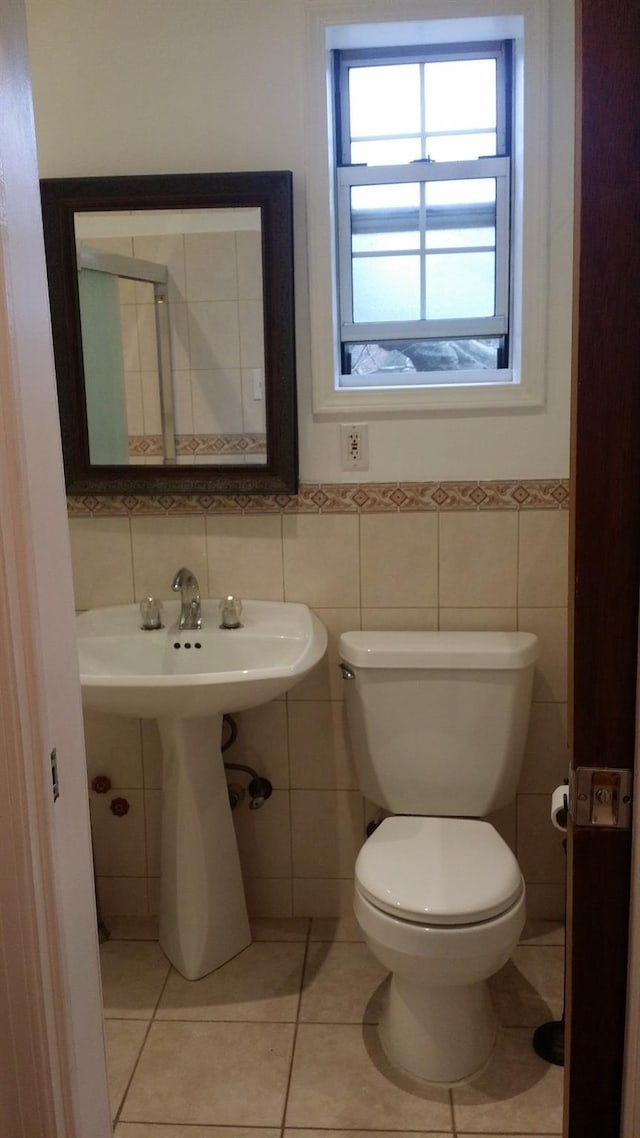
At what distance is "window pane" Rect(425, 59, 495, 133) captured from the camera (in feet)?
6.75

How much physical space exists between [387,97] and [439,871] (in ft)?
6.01

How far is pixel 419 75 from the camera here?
2.07 m

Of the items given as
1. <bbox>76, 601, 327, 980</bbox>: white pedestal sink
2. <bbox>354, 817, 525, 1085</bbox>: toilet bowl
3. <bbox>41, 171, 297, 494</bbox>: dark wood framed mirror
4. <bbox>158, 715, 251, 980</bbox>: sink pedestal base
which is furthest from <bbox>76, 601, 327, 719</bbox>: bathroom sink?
<bbox>354, 817, 525, 1085</bbox>: toilet bowl

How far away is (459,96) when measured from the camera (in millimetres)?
2070

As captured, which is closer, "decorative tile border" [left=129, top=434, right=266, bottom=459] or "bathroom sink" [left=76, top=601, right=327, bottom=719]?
"bathroom sink" [left=76, top=601, right=327, bottom=719]

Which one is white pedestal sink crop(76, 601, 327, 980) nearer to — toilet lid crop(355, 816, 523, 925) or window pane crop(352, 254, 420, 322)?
toilet lid crop(355, 816, 523, 925)

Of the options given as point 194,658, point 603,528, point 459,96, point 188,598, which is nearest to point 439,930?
point 194,658

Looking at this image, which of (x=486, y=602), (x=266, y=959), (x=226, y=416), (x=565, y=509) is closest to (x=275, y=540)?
(x=226, y=416)

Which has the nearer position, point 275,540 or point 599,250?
point 599,250

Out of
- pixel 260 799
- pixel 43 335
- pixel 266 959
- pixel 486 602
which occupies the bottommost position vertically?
pixel 266 959

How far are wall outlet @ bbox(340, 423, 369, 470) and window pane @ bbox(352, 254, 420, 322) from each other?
329 millimetres

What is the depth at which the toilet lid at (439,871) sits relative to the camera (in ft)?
5.12

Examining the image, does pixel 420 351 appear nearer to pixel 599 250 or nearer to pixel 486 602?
pixel 486 602

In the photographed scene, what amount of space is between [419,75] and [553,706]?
161 cm
